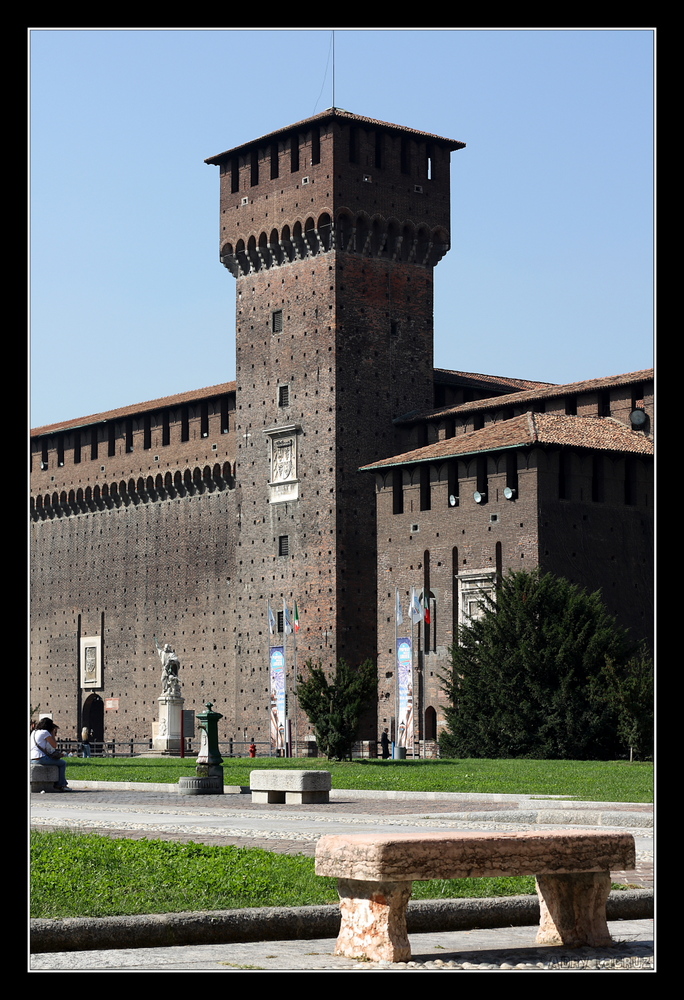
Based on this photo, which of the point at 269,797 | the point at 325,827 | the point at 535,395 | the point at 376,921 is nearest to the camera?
the point at 376,921

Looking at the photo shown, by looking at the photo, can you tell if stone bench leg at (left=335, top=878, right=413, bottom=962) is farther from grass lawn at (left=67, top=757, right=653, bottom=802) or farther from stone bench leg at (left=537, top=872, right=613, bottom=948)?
grass lawn at (left=67, top=757, right=653, bottom=802)

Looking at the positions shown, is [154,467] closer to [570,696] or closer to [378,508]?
[378,508]

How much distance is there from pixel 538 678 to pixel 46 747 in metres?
15.0

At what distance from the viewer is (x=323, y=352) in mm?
45344

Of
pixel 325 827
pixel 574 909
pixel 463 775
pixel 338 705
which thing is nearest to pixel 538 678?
pixel 338 705

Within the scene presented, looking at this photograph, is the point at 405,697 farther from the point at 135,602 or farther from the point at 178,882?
the point at 178,882

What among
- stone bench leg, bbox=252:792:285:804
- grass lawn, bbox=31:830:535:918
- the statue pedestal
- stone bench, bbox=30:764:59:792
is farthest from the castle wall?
grass lawn, bbox=31:830:535:918

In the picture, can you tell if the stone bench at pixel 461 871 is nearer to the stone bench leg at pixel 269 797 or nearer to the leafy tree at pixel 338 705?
the stone bench leg at pixel 269 797

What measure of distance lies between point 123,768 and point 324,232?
1864cm

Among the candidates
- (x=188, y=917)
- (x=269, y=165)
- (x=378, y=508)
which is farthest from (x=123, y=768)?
(x=188, y=917)

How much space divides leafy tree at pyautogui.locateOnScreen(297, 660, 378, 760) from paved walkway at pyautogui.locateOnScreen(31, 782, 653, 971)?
1059 centimetres

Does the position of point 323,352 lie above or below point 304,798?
above

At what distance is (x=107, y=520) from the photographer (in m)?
55.4

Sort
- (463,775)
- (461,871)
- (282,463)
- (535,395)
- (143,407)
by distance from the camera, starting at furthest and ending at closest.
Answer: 1. (143,407)
2. (282,463)
3. (535,395)
4. (463,775)
5. (461,871)
